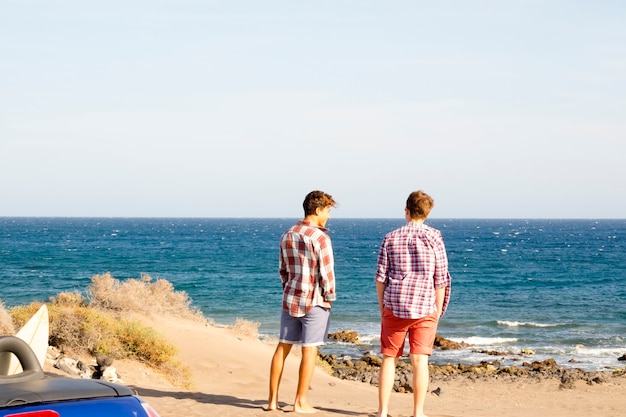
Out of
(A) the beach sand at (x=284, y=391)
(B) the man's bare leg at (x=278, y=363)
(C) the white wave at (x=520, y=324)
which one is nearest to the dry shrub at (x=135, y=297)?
(A) the beach sand at (x=284, y=391)

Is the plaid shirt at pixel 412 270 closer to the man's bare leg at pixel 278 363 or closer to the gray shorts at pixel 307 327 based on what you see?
the gray shorts at pixel 307 327

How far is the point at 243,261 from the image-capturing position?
58.7 metres

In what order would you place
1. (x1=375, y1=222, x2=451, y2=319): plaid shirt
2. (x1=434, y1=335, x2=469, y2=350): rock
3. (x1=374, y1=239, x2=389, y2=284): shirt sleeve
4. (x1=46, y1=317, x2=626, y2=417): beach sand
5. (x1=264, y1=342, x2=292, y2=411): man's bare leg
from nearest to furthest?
(x1=375, y1=222, x2=451, y2=319): plaid shirt < (x1=374, y1=239, x2=389, y2=284): shirt sleeve < (x1=264, y1=342, x2=292, y2=411): man's bare leg < (x1=46, y1=317, x2=626, y2=417): beach sand < (x1=434, y1=335, x2=469, y2=350): rock

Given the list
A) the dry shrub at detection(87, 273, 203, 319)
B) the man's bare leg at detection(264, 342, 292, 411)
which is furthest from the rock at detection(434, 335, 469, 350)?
the man's bare leg at detection(264, 342, 292, 411)

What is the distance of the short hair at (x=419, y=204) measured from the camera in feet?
23.9

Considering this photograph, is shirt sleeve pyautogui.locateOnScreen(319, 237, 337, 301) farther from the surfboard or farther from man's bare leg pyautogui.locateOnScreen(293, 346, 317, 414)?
the surfboard

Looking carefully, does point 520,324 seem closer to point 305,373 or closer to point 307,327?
point 305,373

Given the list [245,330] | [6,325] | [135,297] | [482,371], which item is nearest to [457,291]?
[482,371]

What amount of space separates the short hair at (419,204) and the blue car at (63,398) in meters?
3.96

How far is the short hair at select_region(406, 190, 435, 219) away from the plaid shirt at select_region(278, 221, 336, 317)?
814 millimetres

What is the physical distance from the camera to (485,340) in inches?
960

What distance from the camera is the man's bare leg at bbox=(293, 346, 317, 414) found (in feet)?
24.9

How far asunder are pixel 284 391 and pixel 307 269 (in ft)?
17.3

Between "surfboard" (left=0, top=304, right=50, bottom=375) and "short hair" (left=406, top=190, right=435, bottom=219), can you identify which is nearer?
"surfboard" (left=0, top=304, right=50, bottom=375)
